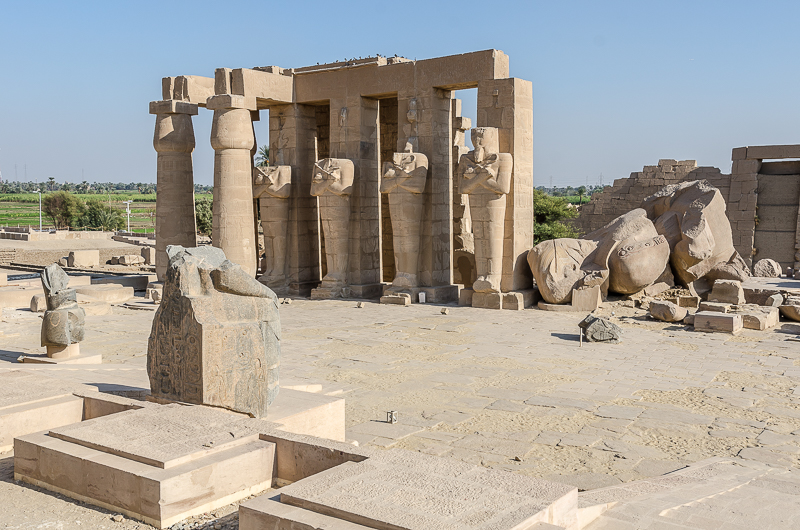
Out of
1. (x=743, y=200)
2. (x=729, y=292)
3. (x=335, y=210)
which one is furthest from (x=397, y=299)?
(x=743, y=200)

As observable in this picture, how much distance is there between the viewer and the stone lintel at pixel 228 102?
14.5 metres

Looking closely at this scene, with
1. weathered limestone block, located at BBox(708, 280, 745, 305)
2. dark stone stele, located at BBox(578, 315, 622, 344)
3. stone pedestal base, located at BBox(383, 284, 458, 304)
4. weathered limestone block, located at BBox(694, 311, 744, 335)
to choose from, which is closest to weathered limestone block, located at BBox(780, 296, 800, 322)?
weathered limestone block, located at BBox(708, 280, 745, 305)

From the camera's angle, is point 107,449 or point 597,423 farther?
point 597,423

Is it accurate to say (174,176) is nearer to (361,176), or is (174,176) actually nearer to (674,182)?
(361,176)

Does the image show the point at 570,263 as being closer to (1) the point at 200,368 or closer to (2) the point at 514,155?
(2) the point at 514,155

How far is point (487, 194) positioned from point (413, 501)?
412 inches

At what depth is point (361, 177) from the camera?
1561 cm

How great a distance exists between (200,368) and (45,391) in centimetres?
138

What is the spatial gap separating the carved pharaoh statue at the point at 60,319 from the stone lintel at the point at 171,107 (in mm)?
7574

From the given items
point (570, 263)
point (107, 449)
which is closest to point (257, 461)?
point (107, 449)

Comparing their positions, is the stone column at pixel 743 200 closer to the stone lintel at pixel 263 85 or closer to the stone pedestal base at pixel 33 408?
the stone lintel at pixel 263 85

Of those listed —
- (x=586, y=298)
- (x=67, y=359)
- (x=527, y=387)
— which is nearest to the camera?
(x=527, y=387)

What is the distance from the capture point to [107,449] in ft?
13.8

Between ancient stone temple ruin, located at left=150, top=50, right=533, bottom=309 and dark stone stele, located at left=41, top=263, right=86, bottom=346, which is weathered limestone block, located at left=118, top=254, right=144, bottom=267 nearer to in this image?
ancient stone temple ruin, located at left=150, top=50, right=533, bottom=309
